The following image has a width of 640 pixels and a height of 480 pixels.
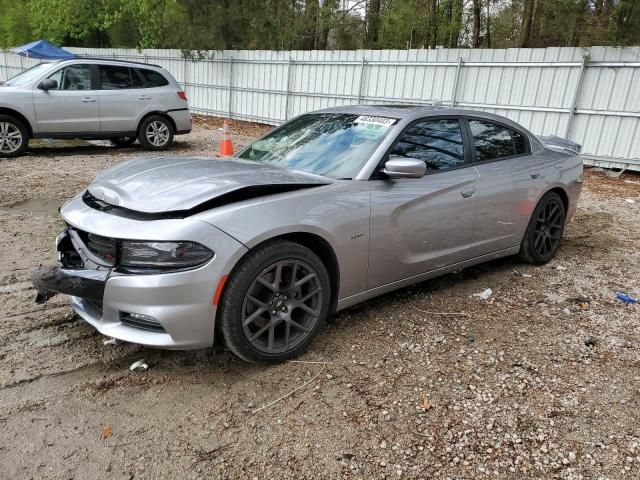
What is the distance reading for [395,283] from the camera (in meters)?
3.67

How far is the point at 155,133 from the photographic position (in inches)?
425

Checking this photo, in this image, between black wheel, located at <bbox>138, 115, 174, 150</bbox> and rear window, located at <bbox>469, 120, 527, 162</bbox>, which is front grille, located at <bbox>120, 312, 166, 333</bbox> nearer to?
rear window, located at <bbox>469, 120, 527, 162</bbox>

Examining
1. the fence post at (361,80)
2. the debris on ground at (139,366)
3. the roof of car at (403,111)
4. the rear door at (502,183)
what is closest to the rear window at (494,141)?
the rear door at (502,183)

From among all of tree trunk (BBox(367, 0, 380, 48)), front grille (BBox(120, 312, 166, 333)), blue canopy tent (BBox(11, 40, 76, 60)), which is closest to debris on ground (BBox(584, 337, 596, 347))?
front grille (BBox(120, 312, 166, 333))

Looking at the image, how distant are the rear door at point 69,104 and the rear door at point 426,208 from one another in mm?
7943

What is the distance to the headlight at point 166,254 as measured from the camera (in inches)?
103

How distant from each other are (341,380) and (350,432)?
1.46ft

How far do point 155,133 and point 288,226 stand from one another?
8.84 m

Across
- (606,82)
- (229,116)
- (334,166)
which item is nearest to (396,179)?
(334,166)

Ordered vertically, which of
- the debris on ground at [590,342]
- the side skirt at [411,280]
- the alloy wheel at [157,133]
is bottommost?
the alloy wheel at [157,133]

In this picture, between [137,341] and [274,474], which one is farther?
[137,341]

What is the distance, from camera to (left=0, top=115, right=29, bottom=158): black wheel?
29.2 feet

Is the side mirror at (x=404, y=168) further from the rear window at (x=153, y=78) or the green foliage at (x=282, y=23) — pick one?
the green foliage at (x=282, y=23)

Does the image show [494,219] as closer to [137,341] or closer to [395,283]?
[395,283]
